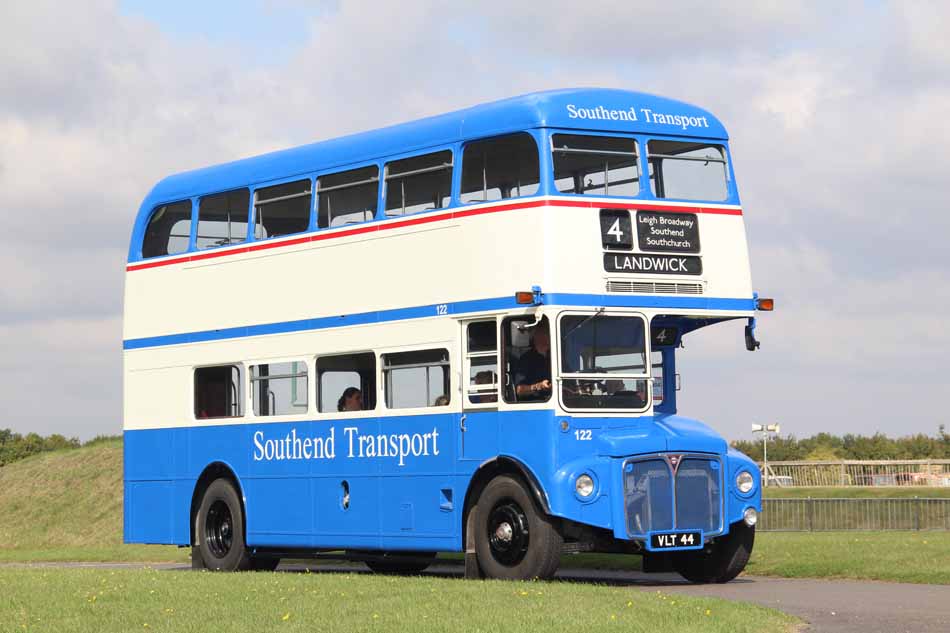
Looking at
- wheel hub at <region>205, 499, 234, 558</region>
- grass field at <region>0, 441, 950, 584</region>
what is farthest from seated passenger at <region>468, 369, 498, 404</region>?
wheel hub at <region>205, 499, 234, 558</region>

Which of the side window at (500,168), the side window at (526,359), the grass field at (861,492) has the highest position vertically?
the side window at (500,168)

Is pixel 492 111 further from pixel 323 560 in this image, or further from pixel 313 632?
pixel 323 560

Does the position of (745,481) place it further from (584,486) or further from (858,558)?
(858,558)

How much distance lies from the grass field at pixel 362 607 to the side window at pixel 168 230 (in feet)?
21.9

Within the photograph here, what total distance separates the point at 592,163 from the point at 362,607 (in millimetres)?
6127

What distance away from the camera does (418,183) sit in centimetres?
2092

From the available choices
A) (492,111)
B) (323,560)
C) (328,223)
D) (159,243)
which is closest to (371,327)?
(328,223)

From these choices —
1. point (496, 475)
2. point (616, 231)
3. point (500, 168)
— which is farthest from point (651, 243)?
point (496, 475)

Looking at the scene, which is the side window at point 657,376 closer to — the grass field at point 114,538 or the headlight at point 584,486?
the headlight at point 584,486

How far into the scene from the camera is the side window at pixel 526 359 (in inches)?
757

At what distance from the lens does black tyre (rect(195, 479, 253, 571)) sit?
24.0m

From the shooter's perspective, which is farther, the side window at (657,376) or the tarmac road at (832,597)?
the side window at (657,376)

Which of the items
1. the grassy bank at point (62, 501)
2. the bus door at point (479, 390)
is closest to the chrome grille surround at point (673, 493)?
the bus door at point (479, 390)

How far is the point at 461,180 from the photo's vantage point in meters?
20.2
